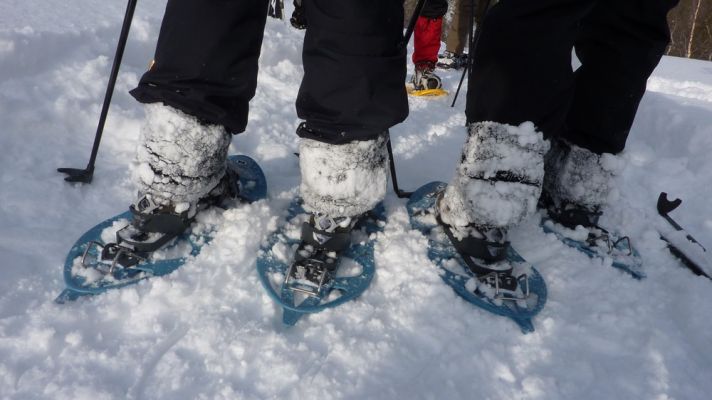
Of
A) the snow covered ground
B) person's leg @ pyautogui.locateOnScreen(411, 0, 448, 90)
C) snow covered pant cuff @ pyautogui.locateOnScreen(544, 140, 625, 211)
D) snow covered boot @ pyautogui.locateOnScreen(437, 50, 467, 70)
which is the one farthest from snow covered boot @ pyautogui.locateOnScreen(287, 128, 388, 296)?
snow covered boot @ pyautogui.locateOnScreen(437, 50, 467, 70)

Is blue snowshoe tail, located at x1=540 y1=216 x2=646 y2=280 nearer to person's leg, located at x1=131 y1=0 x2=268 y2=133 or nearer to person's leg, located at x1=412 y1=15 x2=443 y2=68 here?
person's leg, located at x1=131 y1=0 x2=268 y2=133

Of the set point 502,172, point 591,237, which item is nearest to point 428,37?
point 591,237

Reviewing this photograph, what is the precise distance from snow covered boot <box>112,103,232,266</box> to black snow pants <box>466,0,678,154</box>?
84 centimetres

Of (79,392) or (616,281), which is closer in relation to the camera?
(79,392)

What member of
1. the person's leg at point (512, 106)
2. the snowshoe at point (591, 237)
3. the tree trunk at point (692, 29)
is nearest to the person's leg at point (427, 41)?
the snowshoe at point (591, 237)

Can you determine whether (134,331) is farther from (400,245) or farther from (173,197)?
(400,245)

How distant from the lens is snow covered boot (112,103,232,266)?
1234 mm

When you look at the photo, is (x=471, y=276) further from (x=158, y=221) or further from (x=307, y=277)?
(x=158, y=221)

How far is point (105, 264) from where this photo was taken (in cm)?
130

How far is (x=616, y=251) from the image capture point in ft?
5.37

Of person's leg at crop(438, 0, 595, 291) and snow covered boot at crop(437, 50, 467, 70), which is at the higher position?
person's leg at crop(438, 0, 595, 291)

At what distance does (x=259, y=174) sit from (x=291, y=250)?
18.5 inches

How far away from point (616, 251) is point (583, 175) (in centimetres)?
31

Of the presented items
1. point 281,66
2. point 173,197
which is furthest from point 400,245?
point 281,66
